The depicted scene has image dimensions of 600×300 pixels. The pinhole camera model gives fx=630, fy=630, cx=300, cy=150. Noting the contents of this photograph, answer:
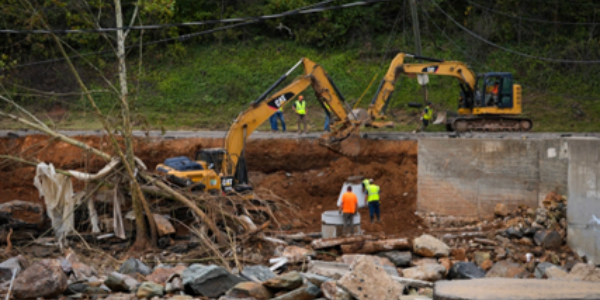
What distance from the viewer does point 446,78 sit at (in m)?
28.6

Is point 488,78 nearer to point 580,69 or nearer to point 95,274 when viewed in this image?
point 580,69

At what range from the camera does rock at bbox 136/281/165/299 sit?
9.23 meters

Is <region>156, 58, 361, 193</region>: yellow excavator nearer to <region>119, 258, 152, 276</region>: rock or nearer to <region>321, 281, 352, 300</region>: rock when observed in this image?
<region>119, 258, 152, 276</region>: rock

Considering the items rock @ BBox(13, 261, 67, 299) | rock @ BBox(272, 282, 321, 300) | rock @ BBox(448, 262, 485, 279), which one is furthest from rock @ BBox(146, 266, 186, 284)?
rock @ BBox(448, 262, 485, 279)

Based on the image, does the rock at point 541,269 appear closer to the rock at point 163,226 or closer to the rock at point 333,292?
the rock at point 333,292

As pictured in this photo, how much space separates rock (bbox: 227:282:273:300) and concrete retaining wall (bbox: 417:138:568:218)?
367 inches

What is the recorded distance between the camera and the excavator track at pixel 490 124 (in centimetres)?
2155

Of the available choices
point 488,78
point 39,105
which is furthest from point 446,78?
point 39,105

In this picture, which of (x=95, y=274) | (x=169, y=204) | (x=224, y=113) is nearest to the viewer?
(x=95, y=274)

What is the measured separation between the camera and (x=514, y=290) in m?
6.98

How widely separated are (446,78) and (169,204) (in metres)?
17.4

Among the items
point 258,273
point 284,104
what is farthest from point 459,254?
point 284,104

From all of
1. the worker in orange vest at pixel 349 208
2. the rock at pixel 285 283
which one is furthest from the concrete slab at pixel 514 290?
the worker in orange vest at pixel 349 208

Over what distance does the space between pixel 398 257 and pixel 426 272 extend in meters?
1.51
